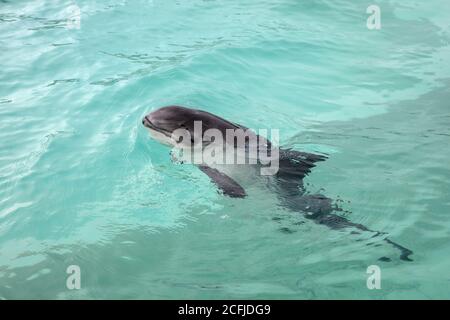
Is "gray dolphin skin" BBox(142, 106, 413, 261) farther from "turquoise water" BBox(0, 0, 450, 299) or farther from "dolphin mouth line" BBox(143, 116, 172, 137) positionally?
"turquoise water" BBox(0, 0, 450, 299)

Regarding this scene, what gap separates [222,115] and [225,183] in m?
2.49

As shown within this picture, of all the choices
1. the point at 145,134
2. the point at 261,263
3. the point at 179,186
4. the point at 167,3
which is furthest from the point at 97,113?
the point at 167,3

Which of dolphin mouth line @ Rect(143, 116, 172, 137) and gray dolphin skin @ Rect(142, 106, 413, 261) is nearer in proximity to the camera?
gray dolphin skin @ Rect(142, 106, 413, 261)

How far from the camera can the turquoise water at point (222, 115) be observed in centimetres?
486

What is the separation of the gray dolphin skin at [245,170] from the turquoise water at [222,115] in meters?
0.14

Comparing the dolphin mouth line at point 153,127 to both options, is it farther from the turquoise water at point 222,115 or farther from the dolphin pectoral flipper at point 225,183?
the turquoise water at point 222,115

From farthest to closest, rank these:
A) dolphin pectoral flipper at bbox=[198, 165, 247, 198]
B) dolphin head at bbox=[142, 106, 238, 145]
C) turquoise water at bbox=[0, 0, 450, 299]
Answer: dolphin head at bbox=[142, 106, 238, 145], dolphin pectoral flipper at bbox=[198, 165, 247, 198], turquoise water at bbox=[0, 0, 450, 299]

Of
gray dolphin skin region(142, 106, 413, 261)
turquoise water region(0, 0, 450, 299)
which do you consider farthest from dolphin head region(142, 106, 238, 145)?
turquoise water region(0, 0, 450, 299)

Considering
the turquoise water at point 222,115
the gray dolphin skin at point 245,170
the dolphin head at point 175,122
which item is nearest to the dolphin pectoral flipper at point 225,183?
the gray dolphin skin at point 245,170

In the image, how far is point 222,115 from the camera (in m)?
7.95

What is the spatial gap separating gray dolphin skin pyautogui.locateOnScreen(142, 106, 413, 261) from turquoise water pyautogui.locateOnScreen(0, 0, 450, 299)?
14 cm

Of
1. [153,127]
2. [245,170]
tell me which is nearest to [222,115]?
[245,170]

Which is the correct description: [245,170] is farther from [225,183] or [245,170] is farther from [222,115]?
[222,115]

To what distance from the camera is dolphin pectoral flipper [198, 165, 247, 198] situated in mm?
5441
